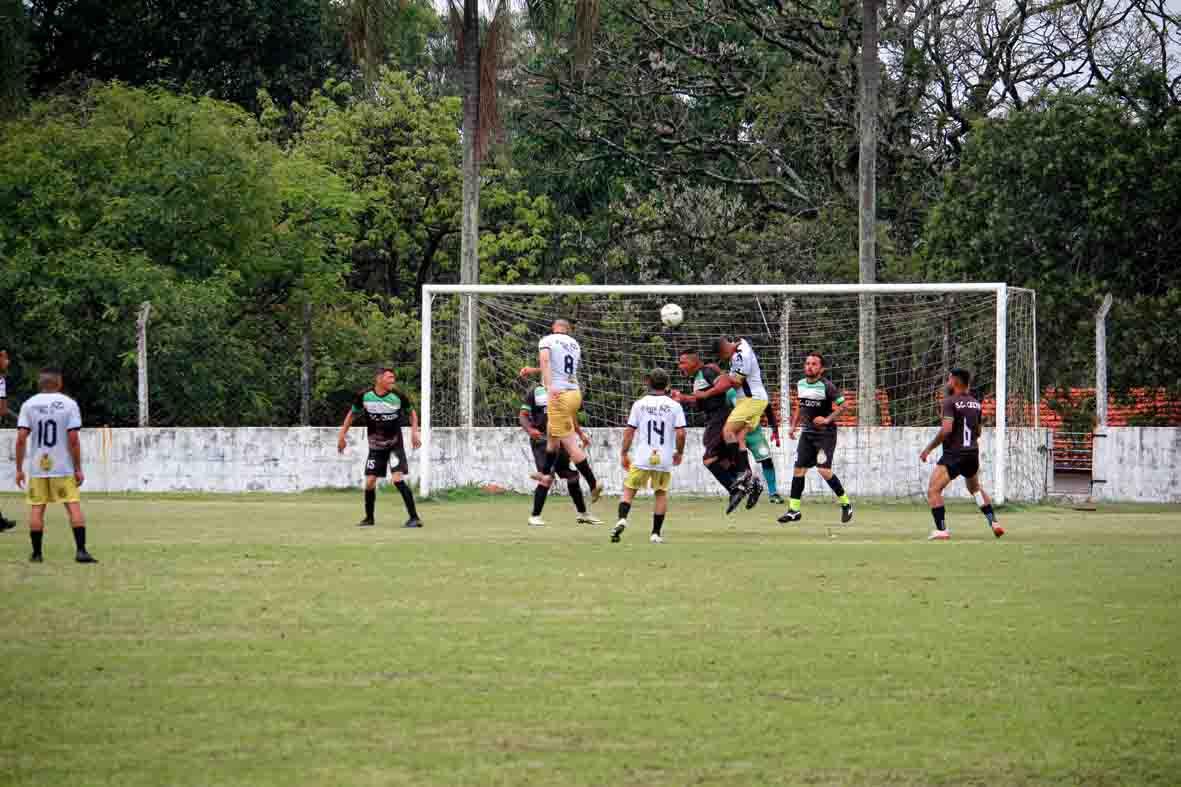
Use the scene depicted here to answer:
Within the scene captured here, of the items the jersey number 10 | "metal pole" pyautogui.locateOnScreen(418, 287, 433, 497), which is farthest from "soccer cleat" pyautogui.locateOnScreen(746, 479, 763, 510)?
the jersey number 10

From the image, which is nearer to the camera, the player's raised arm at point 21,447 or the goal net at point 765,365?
the player's raised arm at point 21,447

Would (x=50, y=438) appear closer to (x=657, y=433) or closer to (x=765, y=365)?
(x=657, y=433)

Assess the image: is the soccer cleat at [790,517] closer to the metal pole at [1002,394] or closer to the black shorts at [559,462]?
the black shorts at [559,462]

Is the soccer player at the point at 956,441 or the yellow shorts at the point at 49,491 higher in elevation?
the soccer player at the point at 956,441

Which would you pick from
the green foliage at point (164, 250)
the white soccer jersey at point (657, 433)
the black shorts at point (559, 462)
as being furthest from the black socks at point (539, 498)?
the green foliage at point (164, 250)

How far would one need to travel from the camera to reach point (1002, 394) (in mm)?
24891

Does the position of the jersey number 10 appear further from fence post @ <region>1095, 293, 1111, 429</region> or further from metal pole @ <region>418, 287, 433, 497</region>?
fence post @ <region>1095, 293, 1111, 429</region>

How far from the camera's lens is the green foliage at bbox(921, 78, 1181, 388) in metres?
37.2

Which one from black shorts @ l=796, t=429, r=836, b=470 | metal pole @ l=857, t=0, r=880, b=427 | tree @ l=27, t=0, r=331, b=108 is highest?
tree @ l=27, t=0, r=331, b=108

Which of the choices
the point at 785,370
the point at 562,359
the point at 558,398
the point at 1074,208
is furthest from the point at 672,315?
the point at 1074,208

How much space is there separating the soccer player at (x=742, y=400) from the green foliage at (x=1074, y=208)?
15.5m

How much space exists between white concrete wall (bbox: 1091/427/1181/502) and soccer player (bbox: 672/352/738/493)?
293 inches

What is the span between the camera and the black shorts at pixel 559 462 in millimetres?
22723

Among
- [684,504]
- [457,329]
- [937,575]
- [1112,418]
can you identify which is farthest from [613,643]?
[1112,418]
